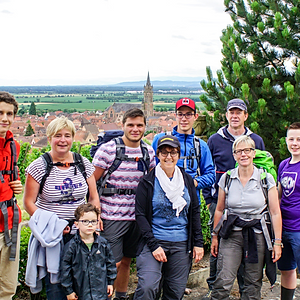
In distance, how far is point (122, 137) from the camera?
3.53 m

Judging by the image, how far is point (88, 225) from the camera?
2.92 meters

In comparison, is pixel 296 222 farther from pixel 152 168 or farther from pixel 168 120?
pixel 168 120

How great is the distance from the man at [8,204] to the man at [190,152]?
1484mm

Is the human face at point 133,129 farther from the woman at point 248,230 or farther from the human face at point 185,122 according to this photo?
the woman at point 248,230

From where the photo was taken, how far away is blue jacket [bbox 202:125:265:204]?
3.91m

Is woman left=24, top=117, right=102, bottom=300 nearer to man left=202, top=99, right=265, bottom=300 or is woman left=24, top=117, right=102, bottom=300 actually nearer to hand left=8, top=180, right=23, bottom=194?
hand left=8, top=180, right=23, bottom=194

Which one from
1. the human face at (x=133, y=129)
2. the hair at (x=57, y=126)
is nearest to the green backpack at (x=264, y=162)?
the human face at (x=133, y=129)

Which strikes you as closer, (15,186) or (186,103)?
(15,186)

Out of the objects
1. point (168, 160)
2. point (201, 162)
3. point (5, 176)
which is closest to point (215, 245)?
point (201, 162)

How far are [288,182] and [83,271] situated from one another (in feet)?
7.26

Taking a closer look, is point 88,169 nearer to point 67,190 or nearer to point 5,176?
point 67,190

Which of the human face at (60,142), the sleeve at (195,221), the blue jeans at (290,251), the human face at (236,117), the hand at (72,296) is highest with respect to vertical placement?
the human face at (236,117)

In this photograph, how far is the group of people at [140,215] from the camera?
9.62 feet

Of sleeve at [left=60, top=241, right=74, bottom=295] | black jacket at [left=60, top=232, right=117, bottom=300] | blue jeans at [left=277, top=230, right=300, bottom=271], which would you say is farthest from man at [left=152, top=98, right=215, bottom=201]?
sleeve at [left=60, top=241, right=74, bottom=295]
